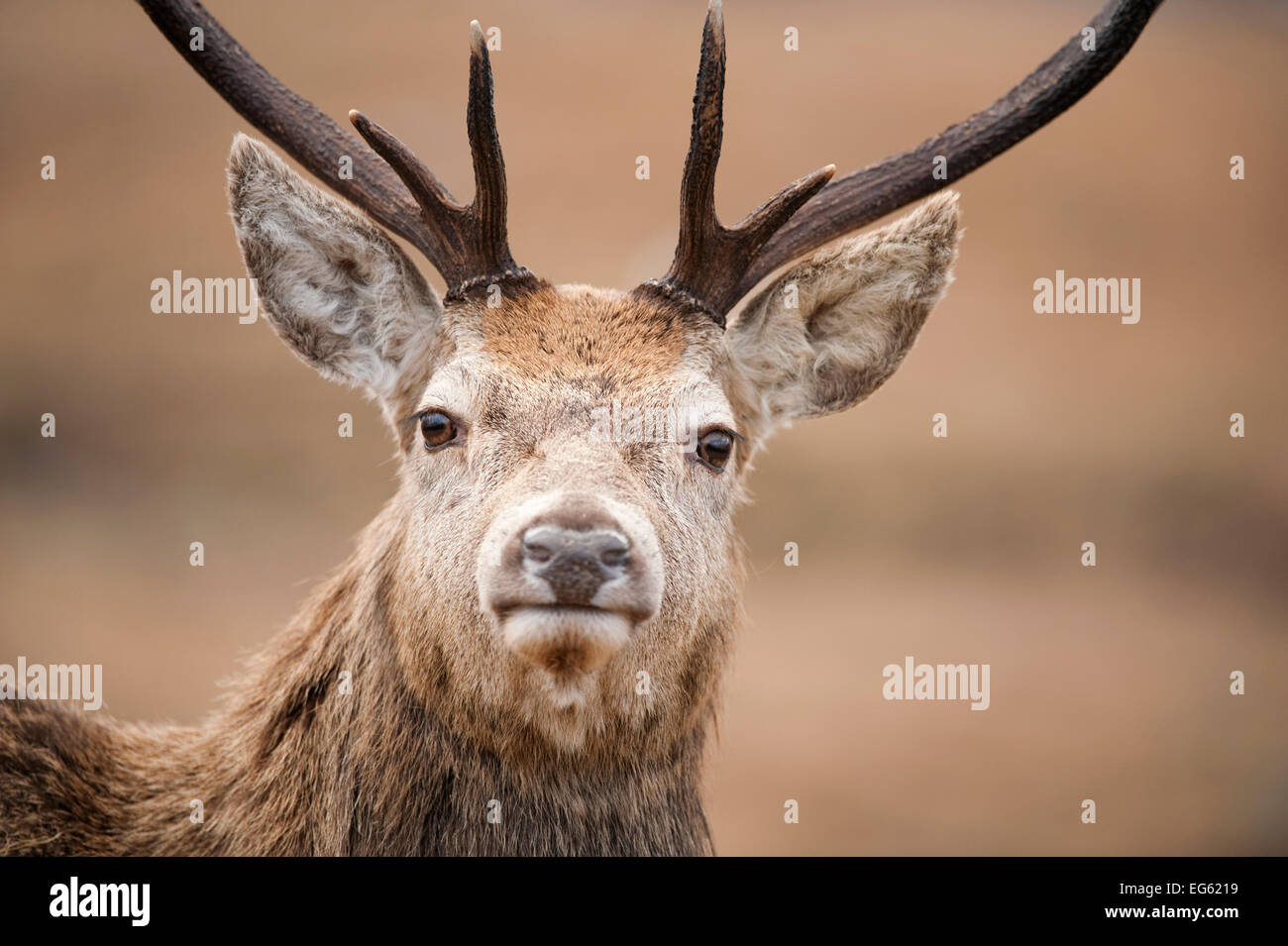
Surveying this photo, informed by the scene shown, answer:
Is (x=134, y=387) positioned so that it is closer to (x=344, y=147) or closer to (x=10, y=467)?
(x=10, y=467)

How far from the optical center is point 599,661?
4.80 m

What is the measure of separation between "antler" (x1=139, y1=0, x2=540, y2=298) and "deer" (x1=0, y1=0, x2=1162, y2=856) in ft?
0.05

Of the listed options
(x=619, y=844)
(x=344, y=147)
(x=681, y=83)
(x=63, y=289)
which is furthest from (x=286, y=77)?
(x=619, y=844)

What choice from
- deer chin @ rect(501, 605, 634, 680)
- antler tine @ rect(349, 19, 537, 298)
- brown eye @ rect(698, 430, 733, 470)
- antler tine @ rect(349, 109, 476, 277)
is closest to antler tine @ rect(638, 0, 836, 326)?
brown eye @ rect(698, 430, 733, 470)

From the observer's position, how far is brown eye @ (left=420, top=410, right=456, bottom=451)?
220 inches

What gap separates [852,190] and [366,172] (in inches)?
91.1

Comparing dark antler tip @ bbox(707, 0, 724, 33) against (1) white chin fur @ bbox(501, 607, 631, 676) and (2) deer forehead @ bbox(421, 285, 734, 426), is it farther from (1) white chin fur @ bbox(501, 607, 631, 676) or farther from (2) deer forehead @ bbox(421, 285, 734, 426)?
(1) white chin fur @ bbox(501, 607, 631, 676)

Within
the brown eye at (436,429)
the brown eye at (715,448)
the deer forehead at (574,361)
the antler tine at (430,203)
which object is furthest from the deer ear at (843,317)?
the brown eye at (436,429)

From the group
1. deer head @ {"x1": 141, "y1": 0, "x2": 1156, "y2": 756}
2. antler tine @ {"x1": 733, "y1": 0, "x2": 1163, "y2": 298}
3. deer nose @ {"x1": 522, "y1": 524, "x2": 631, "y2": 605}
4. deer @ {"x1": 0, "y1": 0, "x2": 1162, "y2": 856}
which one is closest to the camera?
deer nose @ {"x1": 522, "y1": 524, "x2": 631, "y2": 605}

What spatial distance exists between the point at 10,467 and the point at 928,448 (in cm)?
1355

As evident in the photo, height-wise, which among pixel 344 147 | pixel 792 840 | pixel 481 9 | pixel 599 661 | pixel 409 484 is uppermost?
pixel 481 9

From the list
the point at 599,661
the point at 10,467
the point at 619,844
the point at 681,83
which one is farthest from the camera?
the point at 681,83

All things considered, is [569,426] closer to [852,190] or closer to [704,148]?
[704,148]

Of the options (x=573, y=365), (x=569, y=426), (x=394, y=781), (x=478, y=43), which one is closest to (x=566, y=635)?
(x=569, y=426)
